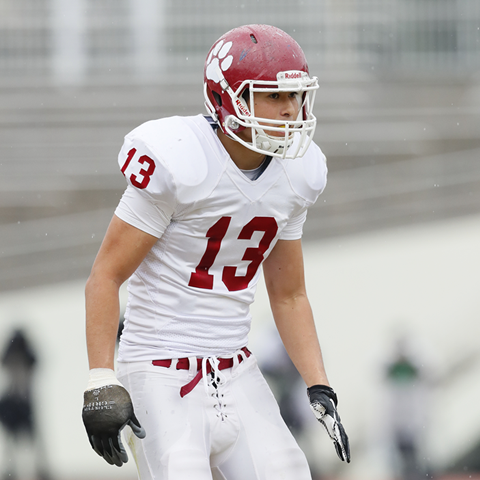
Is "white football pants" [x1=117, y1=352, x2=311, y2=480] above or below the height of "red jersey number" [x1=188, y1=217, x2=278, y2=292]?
below

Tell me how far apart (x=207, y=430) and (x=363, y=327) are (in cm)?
629

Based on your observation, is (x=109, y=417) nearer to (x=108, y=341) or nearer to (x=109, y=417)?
(x=109, y=417)

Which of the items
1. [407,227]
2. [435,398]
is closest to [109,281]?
[435,398]

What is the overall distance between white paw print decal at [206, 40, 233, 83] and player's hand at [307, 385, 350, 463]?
876 mm

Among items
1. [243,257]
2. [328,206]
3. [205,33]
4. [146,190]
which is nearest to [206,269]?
[243,257]

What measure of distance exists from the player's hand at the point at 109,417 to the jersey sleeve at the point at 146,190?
0.39m

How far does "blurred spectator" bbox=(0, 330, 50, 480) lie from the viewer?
5.97m

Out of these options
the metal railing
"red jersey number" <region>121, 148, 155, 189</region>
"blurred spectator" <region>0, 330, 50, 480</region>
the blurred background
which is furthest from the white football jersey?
the metal railing

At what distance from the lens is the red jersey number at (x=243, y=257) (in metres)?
2.17

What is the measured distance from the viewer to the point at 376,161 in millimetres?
9805

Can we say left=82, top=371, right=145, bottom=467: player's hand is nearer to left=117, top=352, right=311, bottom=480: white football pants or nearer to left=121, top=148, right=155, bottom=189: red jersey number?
left=117, top=352, right=311, bottom=480: white football pants

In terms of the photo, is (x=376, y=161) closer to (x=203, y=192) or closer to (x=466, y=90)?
(x=466, y=90)

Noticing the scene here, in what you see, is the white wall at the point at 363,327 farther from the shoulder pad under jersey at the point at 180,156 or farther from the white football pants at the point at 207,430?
the shoulder pad under jersey at the point at 180,156

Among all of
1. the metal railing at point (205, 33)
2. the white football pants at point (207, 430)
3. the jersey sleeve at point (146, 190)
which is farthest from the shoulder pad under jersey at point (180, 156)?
the metal railing at point (205, 33)
